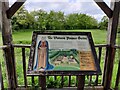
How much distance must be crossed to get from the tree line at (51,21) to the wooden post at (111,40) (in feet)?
0.62

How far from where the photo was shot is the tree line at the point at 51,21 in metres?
3.17

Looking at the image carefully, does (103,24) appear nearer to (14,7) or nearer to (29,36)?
(29,36)

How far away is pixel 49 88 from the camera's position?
341 cm

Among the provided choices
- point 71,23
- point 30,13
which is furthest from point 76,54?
point 30,13

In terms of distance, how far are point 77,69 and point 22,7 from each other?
43.4 inches

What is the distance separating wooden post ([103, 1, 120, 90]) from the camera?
2.98m

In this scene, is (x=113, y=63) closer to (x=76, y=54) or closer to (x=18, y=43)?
(x=76, y=54)

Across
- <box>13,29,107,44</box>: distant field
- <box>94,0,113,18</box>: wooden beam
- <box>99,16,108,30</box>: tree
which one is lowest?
<box>13,29,107,44</box>: distant field

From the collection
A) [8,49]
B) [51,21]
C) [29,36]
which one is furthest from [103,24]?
[8,49]

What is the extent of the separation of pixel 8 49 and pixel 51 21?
0.67 meters

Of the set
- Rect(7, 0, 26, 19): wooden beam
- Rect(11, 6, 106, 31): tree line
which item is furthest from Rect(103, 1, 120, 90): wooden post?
Rect(7, 0, 26, 19): wooden beam

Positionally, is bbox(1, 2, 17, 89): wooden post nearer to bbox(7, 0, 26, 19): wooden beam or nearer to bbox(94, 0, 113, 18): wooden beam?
bbox(7, 0, 26, 19): wooden beam

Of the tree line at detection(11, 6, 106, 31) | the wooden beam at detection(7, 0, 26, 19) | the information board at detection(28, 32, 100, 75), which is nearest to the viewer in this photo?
the information board at detection(28, 32, 100, 75)

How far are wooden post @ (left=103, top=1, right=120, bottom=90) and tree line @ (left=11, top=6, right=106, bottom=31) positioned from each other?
0.19 meters
